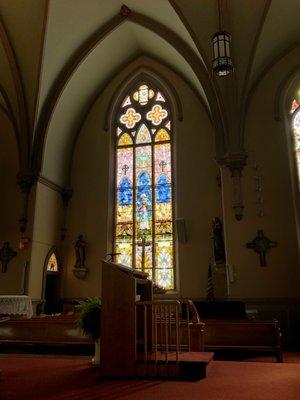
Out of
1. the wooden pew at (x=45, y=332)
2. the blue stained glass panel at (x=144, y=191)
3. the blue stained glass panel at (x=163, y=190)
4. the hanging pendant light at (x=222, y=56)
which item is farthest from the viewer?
the blue stained glass panel at (x=144, y=191)

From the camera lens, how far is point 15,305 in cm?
845

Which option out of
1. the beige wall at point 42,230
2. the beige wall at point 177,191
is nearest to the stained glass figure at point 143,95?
the beige wall at point 177,191

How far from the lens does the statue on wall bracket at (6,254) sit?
1132 centimetres

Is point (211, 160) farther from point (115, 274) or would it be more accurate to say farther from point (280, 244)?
point (115, 274)

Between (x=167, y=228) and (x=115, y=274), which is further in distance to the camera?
(x=167, y=228)

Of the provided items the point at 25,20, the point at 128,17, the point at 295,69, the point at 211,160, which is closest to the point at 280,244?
the point at 211,160

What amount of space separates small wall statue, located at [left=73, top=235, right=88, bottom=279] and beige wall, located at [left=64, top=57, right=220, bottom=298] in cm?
17

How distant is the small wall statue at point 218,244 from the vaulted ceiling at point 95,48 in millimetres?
3025

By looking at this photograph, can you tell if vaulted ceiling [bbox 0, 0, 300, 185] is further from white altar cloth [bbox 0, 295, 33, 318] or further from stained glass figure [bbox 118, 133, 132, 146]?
white altar cloth [bbox 0, 295, 33, 318]

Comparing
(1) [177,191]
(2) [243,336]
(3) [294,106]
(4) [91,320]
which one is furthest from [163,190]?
(4) [91,320]

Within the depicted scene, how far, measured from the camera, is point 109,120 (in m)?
13.1

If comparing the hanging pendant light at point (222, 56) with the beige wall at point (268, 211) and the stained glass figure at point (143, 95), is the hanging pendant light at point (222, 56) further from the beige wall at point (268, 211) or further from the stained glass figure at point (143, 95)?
the stained glass figure at point (143, 95)

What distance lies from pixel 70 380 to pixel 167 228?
7.72 m

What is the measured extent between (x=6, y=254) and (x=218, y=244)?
20.1 feet
